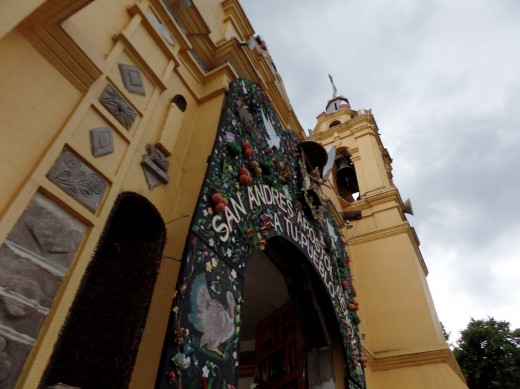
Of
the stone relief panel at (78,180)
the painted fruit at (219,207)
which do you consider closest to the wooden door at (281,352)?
the painted fruit at (219,207)

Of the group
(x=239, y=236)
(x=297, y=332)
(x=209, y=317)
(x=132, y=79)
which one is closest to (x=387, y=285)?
(x=297, y=332)

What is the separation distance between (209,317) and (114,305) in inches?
24.3

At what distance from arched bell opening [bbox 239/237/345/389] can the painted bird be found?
5.06ft

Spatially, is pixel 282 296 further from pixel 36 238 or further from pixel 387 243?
pixel 36 238

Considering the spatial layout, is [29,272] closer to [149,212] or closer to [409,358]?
[149,212]

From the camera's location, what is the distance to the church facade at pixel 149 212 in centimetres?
199

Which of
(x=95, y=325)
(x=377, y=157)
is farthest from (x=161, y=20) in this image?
(x=377, y=157)

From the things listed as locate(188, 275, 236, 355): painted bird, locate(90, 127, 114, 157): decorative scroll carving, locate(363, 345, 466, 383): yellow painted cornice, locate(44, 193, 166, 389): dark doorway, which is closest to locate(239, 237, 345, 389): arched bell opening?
locate(188, 275, 236, 355): painted bird

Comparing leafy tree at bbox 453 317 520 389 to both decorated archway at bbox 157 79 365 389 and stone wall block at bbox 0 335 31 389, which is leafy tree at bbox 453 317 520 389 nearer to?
decorated archway at bbox 157 79 365 389

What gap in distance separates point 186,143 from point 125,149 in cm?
99

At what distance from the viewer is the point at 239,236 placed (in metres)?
3.26

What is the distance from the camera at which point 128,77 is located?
3049 millimetres

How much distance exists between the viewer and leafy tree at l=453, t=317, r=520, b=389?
16.1 m

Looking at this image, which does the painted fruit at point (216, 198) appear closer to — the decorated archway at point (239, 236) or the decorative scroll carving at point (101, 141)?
the decorated archway at point (239, 236)
